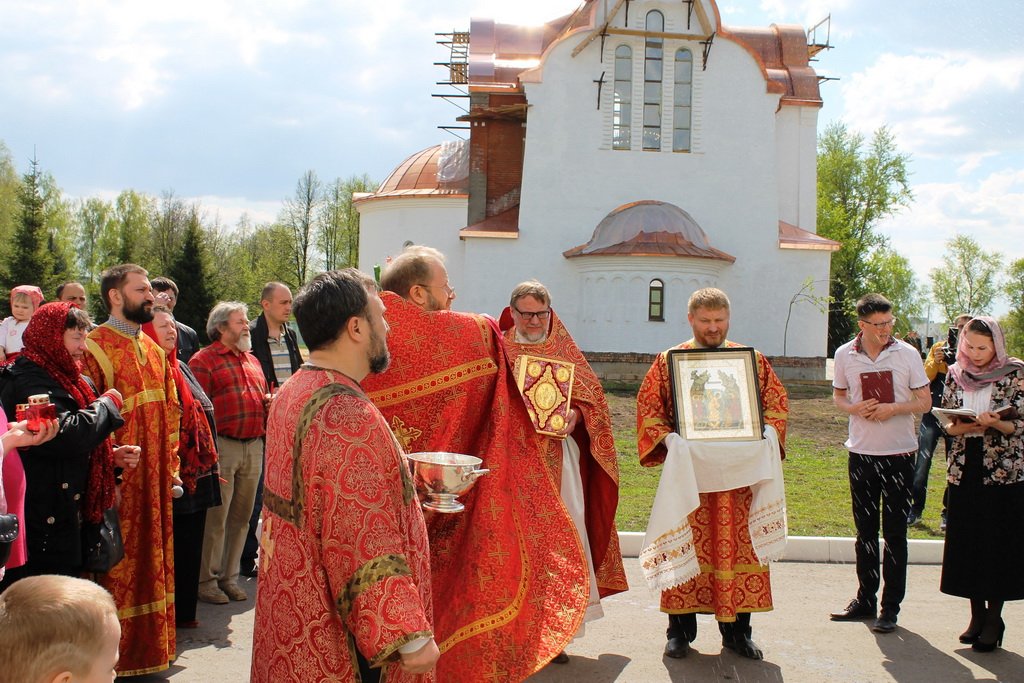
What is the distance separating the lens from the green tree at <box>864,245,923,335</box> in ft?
173

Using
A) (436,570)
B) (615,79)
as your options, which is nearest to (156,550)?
(436,570)

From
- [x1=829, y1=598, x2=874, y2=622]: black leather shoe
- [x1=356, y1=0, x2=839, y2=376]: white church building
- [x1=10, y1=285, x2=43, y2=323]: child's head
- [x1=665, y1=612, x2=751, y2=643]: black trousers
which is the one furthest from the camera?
[x1=356, y1=0, x2=839, y2=376]: white church building

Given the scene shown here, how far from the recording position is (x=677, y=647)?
5605mm

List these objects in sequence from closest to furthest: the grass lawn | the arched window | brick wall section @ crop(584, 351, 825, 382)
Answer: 1. the grass lawn
2. brick wall section @ crop(584, 351, 825, 382)
3. the arched window

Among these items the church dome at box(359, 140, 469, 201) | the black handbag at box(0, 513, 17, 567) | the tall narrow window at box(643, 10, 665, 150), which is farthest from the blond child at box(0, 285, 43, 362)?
the church dome at box(359, 140, 469, 201)

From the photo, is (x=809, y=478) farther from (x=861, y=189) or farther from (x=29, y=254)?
(x=861, y=189)

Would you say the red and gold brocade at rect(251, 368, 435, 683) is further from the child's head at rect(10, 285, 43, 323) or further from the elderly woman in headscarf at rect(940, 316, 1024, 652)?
the child's head at rect(10, 285, 43, 323)

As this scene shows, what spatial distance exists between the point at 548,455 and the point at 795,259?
24996mm

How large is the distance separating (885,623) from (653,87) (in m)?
24.4

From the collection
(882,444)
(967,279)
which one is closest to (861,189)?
(967,279)

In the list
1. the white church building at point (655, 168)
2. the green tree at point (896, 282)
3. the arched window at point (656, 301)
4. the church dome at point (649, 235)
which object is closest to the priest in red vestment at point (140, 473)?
the church dome at point (649, 235)

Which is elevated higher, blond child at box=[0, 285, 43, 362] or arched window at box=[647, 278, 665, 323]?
arched window at box=[647, 278, 665, 323]

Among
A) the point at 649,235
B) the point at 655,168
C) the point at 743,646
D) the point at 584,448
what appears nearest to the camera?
the point at 743,646

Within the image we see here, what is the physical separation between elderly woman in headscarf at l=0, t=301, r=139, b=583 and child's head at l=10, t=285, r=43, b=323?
192 inches
